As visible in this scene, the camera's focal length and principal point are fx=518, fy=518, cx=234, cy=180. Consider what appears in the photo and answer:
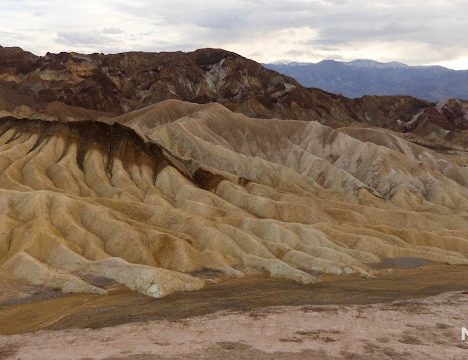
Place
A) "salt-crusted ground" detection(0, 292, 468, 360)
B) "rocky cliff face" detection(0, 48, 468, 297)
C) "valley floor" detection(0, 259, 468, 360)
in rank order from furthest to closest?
"rocky cliff face" detection(0, 48, 468, 297) → "valley floor" detection(0, 259, 468, 360) → "salt-crusted ground" detection(0, 292, 468, 360)

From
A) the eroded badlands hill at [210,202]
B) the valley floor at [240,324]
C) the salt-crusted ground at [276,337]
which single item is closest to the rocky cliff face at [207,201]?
the eroded badlands hill at [210,202]

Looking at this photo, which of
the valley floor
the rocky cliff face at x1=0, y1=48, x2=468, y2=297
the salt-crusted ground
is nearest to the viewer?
the salt-crusted ground

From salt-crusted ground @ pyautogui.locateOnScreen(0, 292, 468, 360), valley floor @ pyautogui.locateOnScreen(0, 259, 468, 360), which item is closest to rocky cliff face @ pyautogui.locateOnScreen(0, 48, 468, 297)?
valley floor @ pyautogui.locateOnScreen(0, 259, 468, 360)

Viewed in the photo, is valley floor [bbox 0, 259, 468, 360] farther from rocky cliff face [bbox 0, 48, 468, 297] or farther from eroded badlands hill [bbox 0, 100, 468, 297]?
eroded badlands hill [bbox 0, 100, 468, 297]

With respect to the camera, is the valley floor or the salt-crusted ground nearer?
the salt-crusted ground

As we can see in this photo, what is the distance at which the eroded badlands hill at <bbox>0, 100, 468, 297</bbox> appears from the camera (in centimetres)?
5925

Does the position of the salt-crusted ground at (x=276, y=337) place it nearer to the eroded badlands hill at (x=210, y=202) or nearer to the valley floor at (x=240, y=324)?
the valley floor at (x=240, y=324)

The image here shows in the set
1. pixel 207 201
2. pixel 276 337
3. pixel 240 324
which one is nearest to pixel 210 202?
pixel 207 201

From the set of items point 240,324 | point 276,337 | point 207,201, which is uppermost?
point 276,337

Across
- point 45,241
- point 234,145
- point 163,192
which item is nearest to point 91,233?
point 45,241

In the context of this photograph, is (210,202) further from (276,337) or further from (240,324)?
(276,337)

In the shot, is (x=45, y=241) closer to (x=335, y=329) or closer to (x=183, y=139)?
(x=335, y=329)

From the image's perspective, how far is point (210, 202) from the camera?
90688 millimetres

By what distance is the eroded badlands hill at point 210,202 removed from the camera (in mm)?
59250
